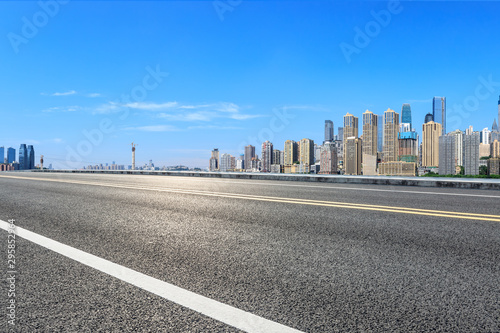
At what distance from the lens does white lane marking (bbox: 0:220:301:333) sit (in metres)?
2.02

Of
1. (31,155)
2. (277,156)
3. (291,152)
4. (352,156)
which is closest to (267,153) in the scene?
(277,156)

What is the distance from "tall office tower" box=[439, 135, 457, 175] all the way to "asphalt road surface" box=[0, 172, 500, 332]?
5345 cm

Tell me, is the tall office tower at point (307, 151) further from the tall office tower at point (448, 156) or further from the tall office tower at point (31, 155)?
the tall office tower at point (31, 155)

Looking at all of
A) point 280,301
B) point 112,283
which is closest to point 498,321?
point 280,301

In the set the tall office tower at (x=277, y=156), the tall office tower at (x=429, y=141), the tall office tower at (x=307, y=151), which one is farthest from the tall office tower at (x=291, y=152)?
the tall office tower at (x=429, y=141)

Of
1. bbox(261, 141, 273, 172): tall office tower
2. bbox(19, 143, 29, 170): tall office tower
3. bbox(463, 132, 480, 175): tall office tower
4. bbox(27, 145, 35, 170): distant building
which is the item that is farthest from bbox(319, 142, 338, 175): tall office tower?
bbox(27, 145, 35, 170): distant building

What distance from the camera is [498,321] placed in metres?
2.08

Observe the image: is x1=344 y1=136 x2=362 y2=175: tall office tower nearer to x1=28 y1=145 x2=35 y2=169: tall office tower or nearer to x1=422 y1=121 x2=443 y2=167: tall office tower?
x1=422 y1=121 x2=443 y2=167: tall office tower

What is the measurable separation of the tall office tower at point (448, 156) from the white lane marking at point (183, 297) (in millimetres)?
57513

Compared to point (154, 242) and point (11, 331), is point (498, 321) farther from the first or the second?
point (154, 242)

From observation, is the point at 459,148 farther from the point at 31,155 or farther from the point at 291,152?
the point at 31,155

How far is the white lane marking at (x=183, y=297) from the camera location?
79.6 inches

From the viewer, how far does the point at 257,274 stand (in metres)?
2.97

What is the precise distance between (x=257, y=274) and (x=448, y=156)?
60847mm
